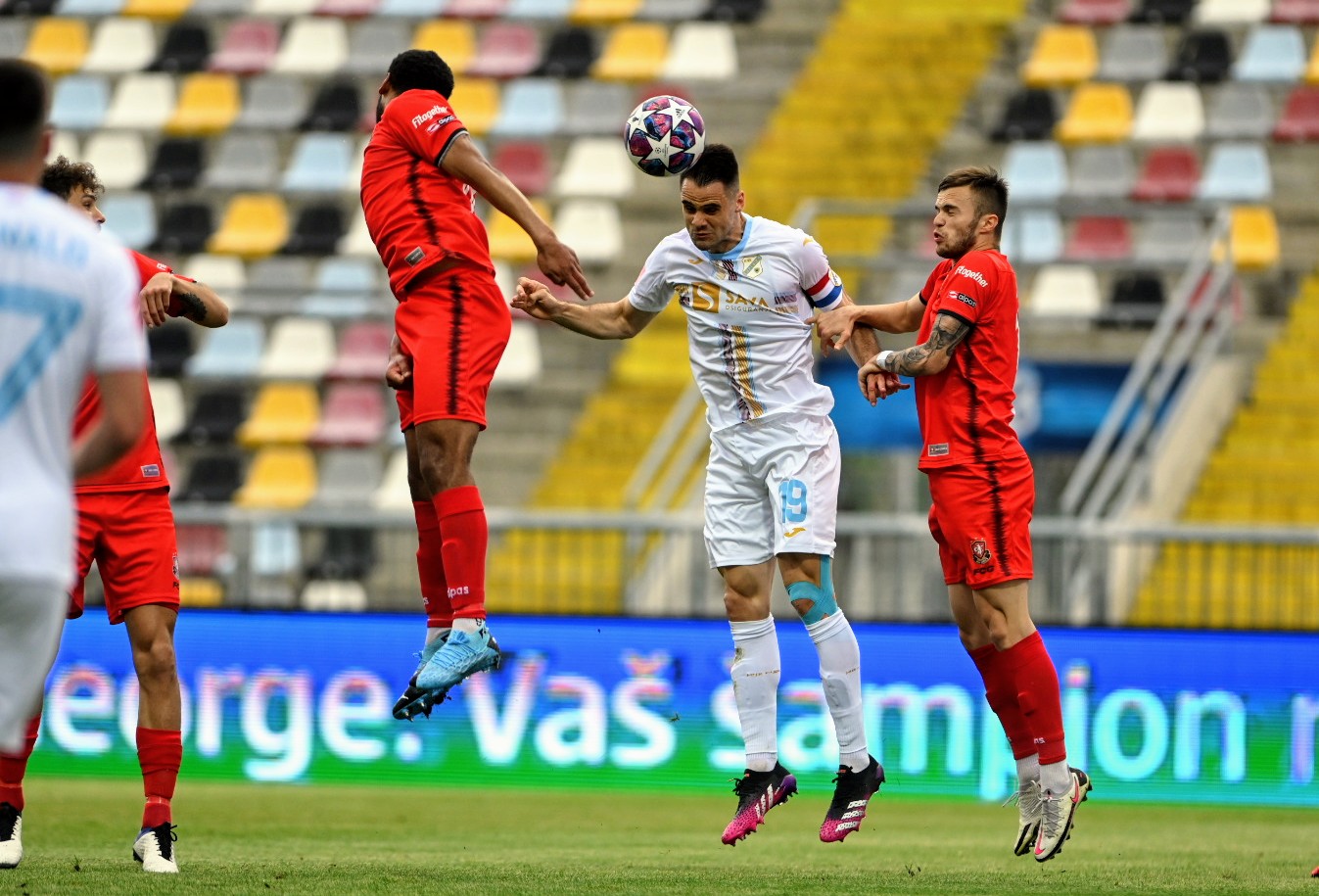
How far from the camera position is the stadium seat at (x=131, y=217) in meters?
19.5

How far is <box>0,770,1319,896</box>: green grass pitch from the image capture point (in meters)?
7.09

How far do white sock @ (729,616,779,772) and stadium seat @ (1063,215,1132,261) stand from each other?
9.95 metres

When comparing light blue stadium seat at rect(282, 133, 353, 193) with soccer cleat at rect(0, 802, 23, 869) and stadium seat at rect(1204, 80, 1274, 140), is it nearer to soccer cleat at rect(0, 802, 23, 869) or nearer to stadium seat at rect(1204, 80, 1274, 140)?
stadium seat at rect(1204, 80, 1274, 140)

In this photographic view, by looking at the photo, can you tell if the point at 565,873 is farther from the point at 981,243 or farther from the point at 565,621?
the point at 565,621

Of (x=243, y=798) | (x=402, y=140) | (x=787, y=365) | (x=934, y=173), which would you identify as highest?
(x=934, y=173)

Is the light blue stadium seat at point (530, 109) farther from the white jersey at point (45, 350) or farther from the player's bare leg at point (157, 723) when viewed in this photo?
the white jersey at point (45, 350)

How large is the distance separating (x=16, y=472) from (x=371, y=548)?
8979 millimetres

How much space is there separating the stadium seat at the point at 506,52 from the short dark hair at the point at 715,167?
13.0m

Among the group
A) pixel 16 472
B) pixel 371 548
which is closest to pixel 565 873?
pixel 16 472

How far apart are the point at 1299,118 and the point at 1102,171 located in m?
1.74

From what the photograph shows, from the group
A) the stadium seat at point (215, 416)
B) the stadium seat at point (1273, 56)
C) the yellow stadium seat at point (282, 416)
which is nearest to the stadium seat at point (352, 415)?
the yellow stadium seat at point (282, 416)

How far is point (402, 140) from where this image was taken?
25.3 feet

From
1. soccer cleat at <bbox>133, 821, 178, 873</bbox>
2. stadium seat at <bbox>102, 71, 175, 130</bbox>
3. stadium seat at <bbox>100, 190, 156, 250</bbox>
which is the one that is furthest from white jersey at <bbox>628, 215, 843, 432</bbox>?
stadium seat at <bbox>102, 71, 175, 130</bbox>

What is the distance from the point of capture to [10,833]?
24.8ft
